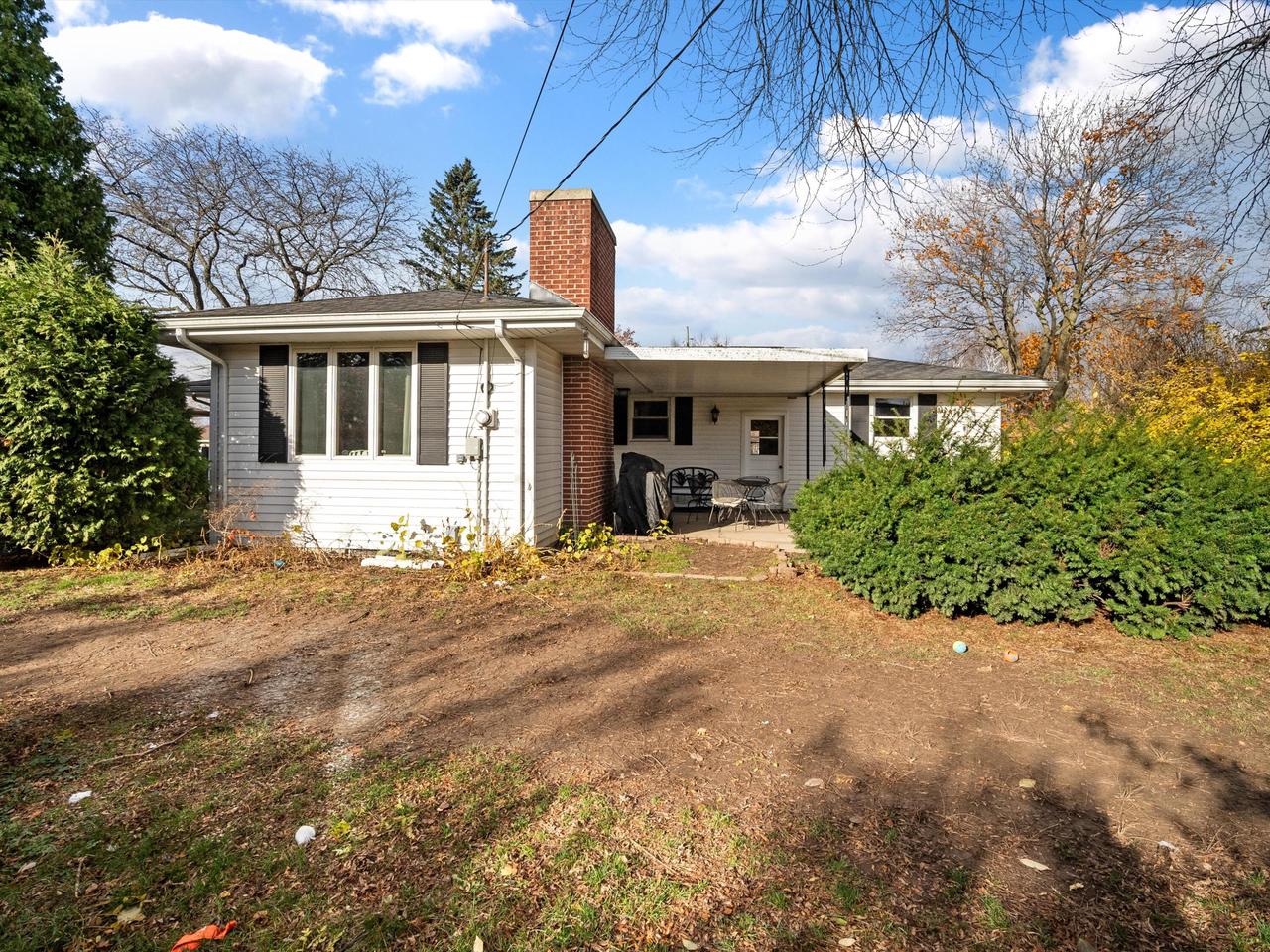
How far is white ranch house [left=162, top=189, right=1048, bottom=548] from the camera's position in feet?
25.0

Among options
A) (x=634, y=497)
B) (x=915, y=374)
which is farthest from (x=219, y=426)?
(x=915, y=374)

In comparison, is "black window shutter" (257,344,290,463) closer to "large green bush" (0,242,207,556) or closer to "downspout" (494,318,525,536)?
"large green bush" (0,242,207,556)

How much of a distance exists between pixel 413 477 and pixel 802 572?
15.4 ft

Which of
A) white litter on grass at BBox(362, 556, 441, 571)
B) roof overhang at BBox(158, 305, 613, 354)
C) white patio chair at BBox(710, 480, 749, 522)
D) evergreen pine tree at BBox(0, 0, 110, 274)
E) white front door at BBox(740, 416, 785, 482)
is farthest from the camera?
white front door at BBox(740, 416, 785, 482)

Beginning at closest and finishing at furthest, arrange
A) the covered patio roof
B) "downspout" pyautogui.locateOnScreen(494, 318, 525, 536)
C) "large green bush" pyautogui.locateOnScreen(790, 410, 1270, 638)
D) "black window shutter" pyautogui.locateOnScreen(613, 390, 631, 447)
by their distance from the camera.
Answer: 1. "large green bush" pyautogui.locateOnScreen(790, 410, 1270, 638)
2. "downspout" pyautogui.locateOnScreen(494, 318, 525, 536)
3. the covered patio roof
4. "black window shutter" pyautogui.locateOnScreen(613, 390, 631, 447)

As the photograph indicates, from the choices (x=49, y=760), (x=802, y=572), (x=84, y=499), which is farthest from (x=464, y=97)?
(x=84, y=499)

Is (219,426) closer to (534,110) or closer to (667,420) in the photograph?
(534,110)

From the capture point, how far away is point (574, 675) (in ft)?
13.8

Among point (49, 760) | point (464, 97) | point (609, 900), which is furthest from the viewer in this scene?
point (464, 97)

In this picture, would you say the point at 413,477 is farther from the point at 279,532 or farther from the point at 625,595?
the point at 625,595

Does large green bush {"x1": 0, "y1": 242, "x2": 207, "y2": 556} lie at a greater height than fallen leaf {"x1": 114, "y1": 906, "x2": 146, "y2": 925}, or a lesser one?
greater

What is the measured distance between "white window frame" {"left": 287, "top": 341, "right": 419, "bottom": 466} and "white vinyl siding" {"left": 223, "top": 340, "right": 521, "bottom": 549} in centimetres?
3

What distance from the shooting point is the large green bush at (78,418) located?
671 centimetres

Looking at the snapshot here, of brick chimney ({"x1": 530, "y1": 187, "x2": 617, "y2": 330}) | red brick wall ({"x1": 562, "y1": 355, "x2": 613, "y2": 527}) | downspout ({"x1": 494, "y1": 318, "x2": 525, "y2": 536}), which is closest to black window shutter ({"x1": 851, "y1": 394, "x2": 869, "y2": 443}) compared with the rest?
red brick wall ({"x1": 562, "y1": 355, "x2": 613, "y2": 527})
